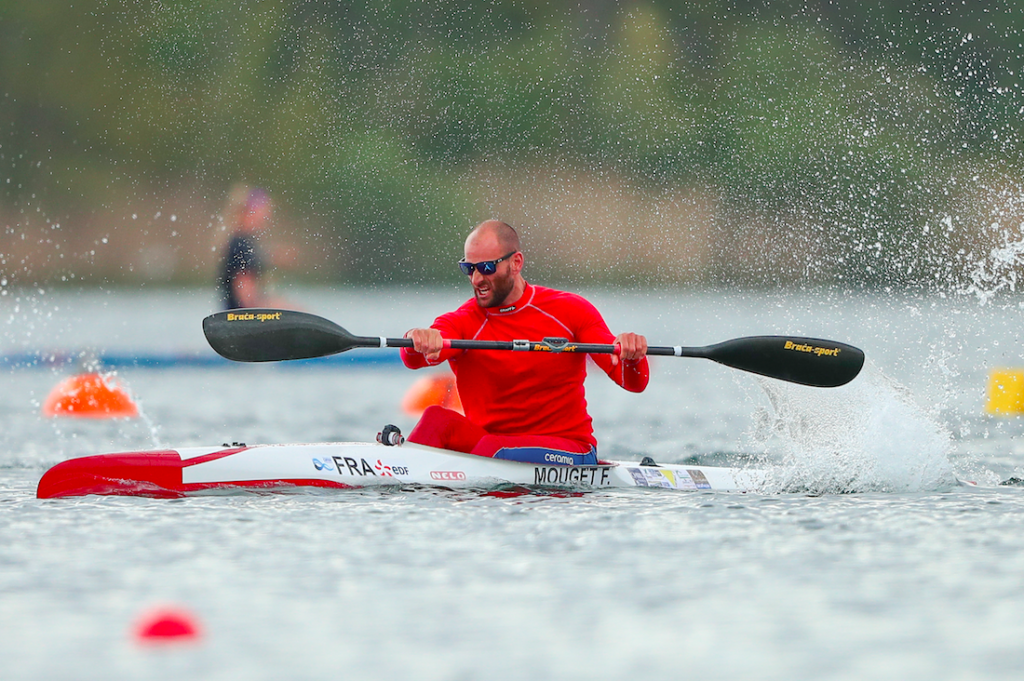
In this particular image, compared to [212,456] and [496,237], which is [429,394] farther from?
[496,237]

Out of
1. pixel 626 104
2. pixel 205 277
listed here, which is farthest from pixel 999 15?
pixel 205 277

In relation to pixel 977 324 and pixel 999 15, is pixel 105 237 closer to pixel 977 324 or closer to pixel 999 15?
pixel 977 324

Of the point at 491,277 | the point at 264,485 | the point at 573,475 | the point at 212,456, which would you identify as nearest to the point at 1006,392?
the point at 573,475

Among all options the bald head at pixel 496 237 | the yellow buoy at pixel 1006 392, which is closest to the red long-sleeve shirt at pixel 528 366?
the bald head at pixel 496 237

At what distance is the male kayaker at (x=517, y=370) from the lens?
24.8ft

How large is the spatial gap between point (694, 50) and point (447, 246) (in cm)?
1021

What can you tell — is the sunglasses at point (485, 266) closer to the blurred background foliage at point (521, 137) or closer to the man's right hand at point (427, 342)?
the man's right hand at point (427, 342)

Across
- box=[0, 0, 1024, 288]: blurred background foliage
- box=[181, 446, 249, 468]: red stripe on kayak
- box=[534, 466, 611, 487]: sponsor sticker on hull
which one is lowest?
box=[534, 466, 611, 487]: sponsor sticker on hull

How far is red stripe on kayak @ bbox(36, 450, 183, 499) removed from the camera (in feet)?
23.5

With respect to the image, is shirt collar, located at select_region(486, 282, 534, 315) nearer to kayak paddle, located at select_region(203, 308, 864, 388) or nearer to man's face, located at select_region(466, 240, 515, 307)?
man's face, located at select_region(466, 240, 515, 307)

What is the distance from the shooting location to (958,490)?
306 inches

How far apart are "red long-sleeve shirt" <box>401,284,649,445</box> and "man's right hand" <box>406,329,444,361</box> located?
26cm

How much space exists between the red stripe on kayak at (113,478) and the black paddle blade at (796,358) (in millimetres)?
2928

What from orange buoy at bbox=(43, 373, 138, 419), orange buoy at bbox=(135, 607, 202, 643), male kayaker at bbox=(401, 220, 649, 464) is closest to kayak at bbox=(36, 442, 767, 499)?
male kayaker at bbox=(401, 220, 649, 464)
